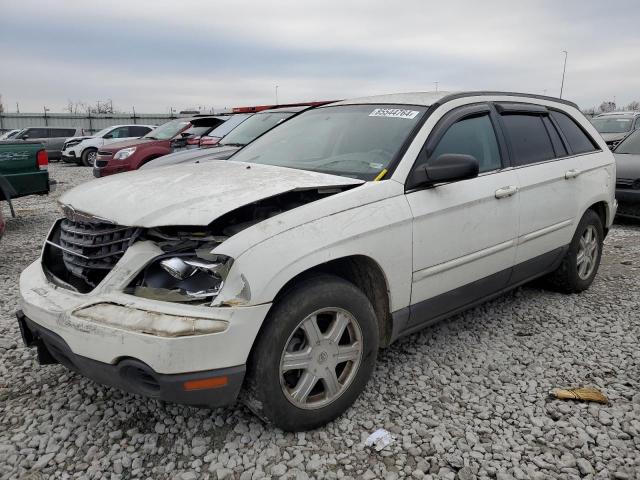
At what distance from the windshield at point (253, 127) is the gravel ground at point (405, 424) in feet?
18.3

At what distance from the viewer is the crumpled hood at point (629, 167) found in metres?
7.52

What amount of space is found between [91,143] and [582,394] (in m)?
20.2

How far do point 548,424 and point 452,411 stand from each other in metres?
0.49

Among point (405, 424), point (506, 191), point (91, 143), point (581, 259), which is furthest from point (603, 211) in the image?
point (91, 143)

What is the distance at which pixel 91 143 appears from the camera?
779 inches

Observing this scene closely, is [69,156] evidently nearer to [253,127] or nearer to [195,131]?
[195,131]

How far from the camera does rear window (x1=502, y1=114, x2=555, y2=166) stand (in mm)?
3770

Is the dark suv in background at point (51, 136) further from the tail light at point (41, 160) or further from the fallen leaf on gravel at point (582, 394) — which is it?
the fallen leaf on gravel at point (582, 394)

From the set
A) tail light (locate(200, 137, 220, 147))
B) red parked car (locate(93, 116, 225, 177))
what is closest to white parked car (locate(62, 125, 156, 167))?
red parked car (locate(93, 116, 225, 177))

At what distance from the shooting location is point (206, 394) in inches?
88.0

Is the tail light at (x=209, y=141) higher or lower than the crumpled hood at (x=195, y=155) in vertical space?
higher

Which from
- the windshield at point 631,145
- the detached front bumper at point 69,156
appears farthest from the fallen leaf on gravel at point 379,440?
the detached front bumper at point 69,156

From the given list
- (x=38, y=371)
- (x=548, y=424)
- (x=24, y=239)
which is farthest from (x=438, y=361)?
(x=24, y=239)

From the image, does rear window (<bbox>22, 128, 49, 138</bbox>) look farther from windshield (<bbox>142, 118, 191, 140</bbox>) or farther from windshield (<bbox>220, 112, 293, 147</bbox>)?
windshield (<bbox>220, 112, 293, 147</bbox>)
